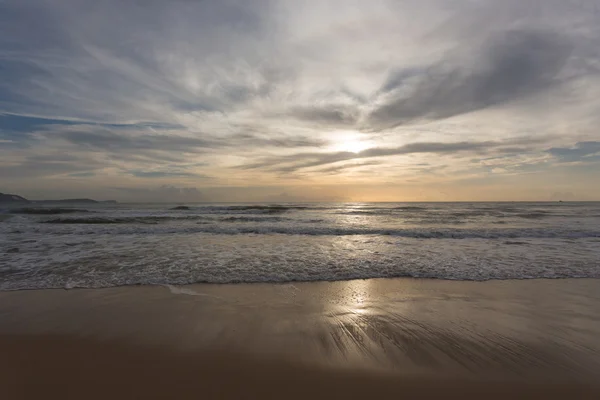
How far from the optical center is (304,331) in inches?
180

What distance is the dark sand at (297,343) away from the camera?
3.25 meters

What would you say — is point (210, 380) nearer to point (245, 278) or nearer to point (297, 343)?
point (297, 343)

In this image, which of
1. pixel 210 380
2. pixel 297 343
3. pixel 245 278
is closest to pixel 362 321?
pixel 297 343

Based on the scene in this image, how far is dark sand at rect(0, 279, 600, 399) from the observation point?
128 inches

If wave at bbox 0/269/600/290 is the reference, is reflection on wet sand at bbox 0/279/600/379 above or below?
below

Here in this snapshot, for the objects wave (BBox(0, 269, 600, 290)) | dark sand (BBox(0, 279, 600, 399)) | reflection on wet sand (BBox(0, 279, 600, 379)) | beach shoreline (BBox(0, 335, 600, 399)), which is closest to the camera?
beach shoreline (BBox(0, 335, 600, 399))

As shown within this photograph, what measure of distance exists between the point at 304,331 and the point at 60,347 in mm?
3591

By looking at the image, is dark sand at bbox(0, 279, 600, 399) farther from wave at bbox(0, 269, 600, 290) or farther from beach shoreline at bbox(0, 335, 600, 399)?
wave at bbox(0, 269, 600, 290)

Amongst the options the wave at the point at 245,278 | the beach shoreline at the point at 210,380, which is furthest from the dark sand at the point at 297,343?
the wave at the point at 245,278

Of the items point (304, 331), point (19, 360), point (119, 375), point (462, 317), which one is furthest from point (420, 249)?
point (19, 360)

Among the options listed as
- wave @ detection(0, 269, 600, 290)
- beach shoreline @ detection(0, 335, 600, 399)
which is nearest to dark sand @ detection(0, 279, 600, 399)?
beach shoreline @ detection(0, 335, 600, 399)

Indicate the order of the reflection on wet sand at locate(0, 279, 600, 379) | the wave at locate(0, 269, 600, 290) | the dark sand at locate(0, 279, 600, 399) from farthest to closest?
1. the wave at locate(0, 269, 600, 290)
2. the reflection on wet sand at locate(0, 279, 600, 379)
3. the dark sand at locate(0, 279, 600, 399)

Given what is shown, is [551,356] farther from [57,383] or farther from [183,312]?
[57,383]

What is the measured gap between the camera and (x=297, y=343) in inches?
165
